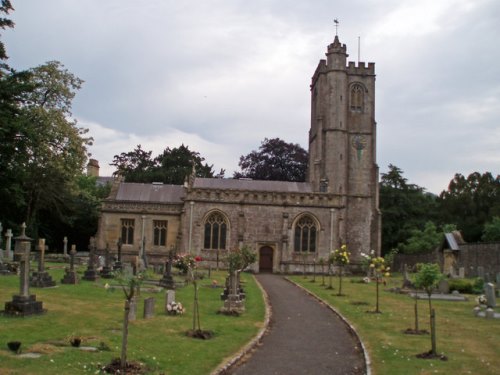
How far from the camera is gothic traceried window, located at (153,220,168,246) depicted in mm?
45312

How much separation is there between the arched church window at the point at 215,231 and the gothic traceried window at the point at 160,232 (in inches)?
147

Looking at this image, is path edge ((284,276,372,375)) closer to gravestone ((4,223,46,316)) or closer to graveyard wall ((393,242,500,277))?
gravestone ((4,223,46,316))

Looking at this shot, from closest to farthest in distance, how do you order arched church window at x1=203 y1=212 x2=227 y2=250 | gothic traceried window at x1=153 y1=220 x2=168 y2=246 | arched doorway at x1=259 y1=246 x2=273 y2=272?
1. arched church window at x1=203 y1=212 x2=227 y2=250
2. arched doorway at x1=259 y1=246 x2=273 y2=272
3. gothic traceried window at x1=153 y1=220 x2=168 y2=246

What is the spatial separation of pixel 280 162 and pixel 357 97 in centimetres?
1916

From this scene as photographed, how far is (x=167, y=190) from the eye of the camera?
48.9 meters

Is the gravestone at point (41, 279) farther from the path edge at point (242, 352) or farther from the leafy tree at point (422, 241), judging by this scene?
the leafy tree at point (422, 241)

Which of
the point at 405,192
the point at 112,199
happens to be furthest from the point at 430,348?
the point at 405,192

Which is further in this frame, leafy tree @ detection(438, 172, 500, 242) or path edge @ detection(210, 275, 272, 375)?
leafy tree @ detection(438, 172, 500, 242)

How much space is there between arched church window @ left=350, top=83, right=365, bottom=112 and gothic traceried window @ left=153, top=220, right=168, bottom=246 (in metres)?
20.3

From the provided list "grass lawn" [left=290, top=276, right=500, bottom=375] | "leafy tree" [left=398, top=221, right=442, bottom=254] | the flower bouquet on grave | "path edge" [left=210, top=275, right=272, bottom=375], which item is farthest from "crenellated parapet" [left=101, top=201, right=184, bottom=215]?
the flower bouquet on grave

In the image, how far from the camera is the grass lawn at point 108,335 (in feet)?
33.2

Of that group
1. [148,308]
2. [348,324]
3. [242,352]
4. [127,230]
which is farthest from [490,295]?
[127,230]

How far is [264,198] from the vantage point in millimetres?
44469

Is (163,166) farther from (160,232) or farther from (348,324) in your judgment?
(348,324)
